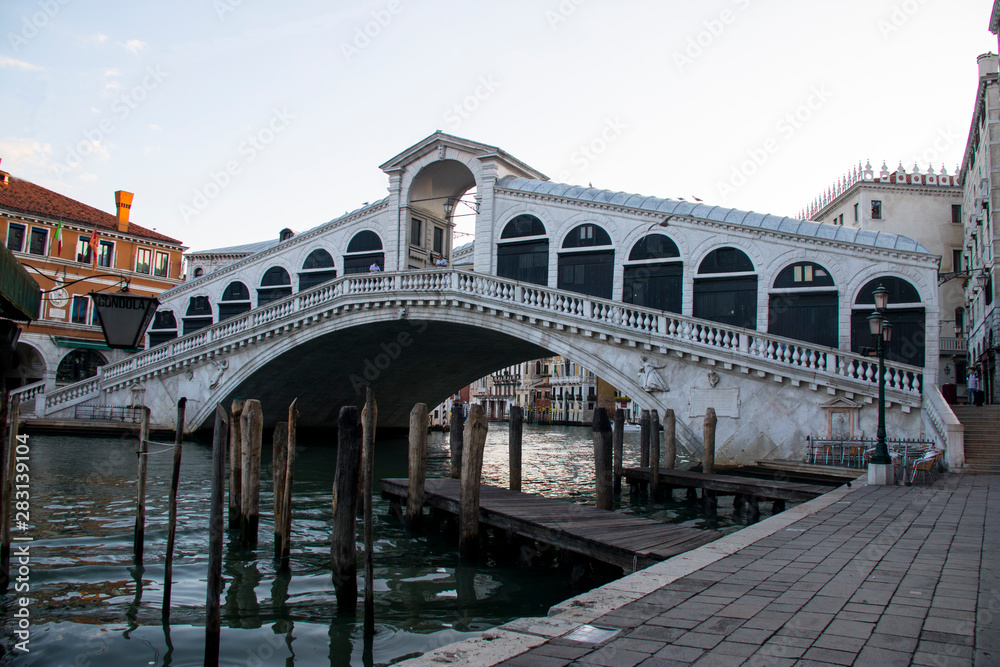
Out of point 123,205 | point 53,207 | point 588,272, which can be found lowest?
point 588,272

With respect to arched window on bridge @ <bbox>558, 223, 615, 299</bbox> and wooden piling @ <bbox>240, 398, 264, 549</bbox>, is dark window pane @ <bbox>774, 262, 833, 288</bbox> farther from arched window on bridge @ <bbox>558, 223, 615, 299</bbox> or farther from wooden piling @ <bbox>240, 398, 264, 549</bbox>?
wooden piling @ <bbox>240, 398, 264, 549</bbox>

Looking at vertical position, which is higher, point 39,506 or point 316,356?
point 316,356

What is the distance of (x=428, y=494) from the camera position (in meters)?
9.36

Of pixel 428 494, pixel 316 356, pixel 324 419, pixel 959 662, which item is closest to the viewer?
pixel 959 662

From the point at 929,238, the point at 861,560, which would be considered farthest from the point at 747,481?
the point at 929,238

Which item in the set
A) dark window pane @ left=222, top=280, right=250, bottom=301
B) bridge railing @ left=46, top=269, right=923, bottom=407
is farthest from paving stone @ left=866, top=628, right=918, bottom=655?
dark window pane @ left=222, top=280, right=250, bottom=301

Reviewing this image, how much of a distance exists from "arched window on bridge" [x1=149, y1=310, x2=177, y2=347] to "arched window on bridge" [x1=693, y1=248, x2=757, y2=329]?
19.7 meters

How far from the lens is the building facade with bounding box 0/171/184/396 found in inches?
1072

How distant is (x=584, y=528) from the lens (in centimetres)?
673

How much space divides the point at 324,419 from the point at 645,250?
13586 mm

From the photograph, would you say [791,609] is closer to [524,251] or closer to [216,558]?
[216,558]

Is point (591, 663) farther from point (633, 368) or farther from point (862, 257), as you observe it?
point (862, 257)

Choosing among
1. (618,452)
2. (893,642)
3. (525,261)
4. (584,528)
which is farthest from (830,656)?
(525,261)

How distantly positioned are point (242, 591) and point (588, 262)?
47.2ft
